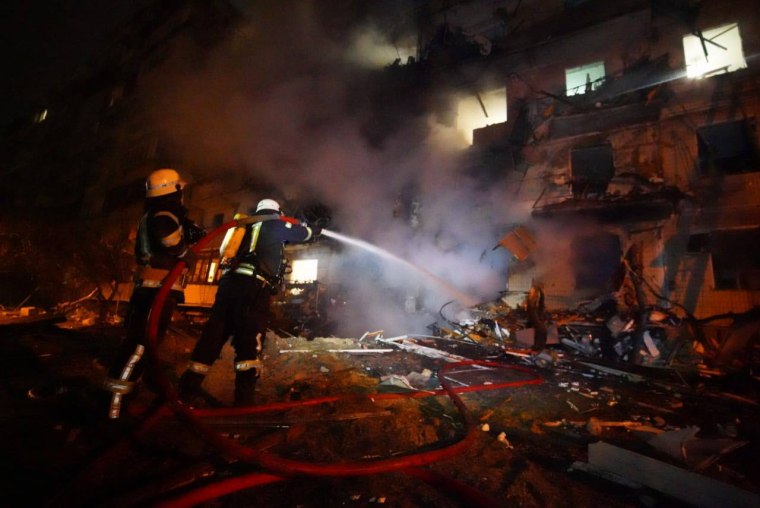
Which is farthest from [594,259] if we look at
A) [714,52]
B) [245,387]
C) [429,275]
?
[245,387]

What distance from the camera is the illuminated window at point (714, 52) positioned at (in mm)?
10023

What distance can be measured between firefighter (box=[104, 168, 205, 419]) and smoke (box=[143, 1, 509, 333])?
7.66 metres

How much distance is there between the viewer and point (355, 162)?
1230cm

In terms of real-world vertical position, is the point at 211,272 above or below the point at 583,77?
below

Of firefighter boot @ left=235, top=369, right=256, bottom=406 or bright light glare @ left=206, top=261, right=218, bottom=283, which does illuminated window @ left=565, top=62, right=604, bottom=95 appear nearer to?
firefighter boot @ left=235, top=369, right=256, bottom=406

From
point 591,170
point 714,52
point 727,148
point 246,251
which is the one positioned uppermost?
point 714,52

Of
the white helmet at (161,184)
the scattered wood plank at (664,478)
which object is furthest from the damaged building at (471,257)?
the white helmet at (161,184)

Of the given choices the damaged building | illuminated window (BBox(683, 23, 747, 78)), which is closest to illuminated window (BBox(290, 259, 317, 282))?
the damaged building

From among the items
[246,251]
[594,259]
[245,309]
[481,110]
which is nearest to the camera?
[245,309]

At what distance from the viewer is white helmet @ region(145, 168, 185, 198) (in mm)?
2688

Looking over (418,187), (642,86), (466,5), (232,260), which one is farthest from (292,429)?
(466,5)

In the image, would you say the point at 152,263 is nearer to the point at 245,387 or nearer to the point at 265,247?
the point at 265,247

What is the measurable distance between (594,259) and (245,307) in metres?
11.5

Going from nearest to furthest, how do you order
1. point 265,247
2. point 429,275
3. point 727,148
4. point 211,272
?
point 265,247 → point 727,148 → point 429,275 → point 211,272
